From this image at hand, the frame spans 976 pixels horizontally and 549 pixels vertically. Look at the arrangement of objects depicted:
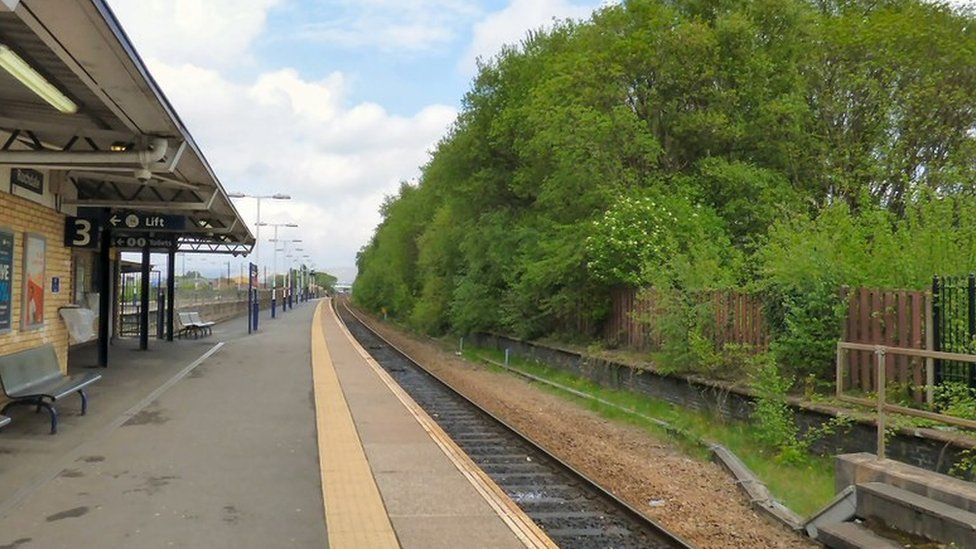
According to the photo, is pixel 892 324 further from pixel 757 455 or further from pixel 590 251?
pixel 590 251

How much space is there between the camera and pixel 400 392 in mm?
14500

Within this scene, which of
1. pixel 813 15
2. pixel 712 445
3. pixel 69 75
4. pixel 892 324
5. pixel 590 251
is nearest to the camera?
pixel 69 75

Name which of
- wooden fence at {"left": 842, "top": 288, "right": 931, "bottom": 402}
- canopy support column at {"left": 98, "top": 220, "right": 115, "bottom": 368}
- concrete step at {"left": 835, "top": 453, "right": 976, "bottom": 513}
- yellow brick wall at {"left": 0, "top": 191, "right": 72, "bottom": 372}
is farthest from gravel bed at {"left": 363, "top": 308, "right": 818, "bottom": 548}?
canopy support column at {"left": 98, "top": 220, "right": 115, "bottom": 368}

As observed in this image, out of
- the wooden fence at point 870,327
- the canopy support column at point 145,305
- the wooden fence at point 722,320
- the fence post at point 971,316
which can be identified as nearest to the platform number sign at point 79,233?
the canopy support column at point 145,305

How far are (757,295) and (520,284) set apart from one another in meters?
11.2

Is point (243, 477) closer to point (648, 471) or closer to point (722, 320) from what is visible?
point (648, 471)

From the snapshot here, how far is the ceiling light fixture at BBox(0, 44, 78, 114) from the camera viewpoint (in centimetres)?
593

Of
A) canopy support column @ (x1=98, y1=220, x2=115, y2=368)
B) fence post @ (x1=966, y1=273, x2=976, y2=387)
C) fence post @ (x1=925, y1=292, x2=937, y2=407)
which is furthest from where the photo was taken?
canopy support column @ (x1=98, y1=220, x2=115, y2=368)

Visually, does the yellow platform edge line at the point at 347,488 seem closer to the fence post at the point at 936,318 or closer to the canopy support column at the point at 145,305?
the fence post at the point at 936,318

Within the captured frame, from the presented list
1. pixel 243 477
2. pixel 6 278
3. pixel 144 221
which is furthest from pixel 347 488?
pixel 144 221

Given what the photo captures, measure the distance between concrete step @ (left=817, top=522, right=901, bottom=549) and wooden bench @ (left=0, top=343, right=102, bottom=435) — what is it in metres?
8.27

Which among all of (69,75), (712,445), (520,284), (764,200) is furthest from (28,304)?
(764,200)

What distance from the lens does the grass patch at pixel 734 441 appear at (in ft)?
27.3

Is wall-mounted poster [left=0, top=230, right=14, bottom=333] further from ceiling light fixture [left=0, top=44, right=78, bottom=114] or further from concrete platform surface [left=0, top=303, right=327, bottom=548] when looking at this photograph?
ceiling light fixture [left=0, top=44, right=78, bottom=114]
